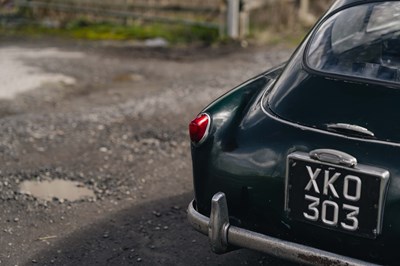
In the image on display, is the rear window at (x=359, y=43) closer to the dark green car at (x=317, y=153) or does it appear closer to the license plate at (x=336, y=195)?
the dark green car at (x=317, y=153)

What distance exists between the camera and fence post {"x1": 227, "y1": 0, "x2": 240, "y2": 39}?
35.4ft

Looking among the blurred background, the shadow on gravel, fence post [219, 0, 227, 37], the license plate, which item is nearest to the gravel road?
the shadow on gravel

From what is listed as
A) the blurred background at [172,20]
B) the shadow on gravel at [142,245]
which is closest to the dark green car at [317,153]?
the shadow on gravel at [142,245]

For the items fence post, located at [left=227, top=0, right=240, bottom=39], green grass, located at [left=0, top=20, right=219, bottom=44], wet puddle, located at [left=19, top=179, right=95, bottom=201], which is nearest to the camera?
wet puddle, located at [left=19, top=179, right=95, bottom=201]

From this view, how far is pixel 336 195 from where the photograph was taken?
3.19 m

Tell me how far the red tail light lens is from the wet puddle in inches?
66.0

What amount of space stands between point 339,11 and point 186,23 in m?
7.71

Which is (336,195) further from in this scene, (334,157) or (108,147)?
(108,147)

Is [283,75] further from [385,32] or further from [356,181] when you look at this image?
[356,181]

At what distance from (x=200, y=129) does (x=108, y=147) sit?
8.40 feet

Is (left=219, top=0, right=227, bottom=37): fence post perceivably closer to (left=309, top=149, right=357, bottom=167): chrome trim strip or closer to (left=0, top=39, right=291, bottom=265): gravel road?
(left=0, top=39, right=291, bottom=265): gravel road

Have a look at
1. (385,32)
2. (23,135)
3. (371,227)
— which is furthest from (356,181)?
(23,135)

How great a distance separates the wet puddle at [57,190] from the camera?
5.12 m

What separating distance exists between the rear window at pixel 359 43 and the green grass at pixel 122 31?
7.04m
